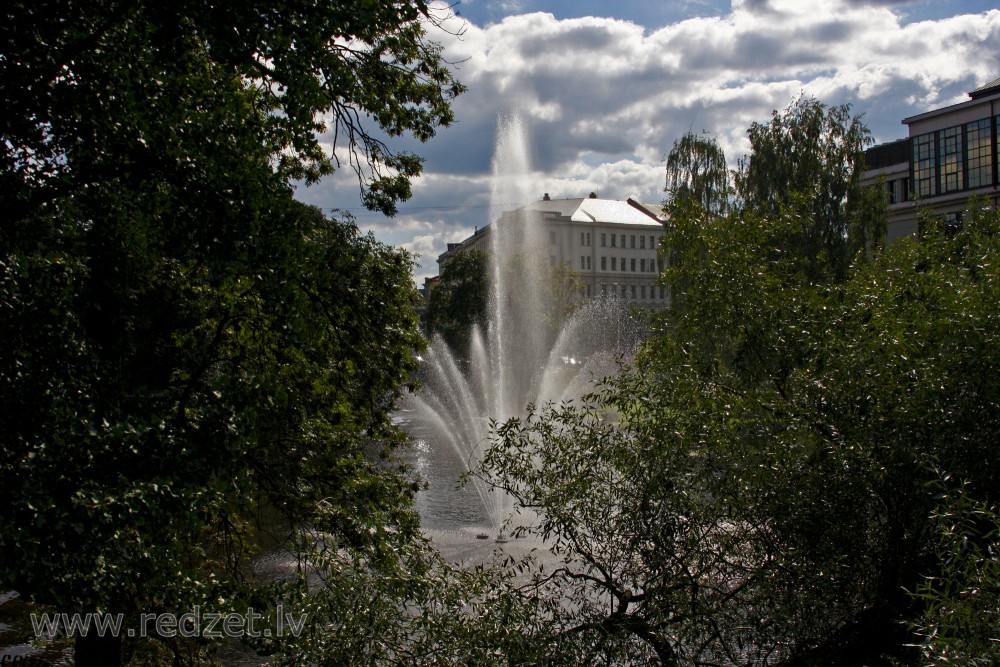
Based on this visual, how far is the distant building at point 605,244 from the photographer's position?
10550cm

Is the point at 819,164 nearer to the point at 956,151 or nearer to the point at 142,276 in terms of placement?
the point at 956,151

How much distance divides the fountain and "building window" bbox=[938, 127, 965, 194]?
2100 centimetres

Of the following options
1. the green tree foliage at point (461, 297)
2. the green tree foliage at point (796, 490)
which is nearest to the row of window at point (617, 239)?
the green tree foliage at point (461, 297)

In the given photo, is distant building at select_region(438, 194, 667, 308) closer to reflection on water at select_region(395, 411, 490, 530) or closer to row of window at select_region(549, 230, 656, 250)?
row of window at select_region(549, 230, 656, 250)

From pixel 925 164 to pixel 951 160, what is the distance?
6.13ft

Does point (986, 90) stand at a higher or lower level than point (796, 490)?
higher

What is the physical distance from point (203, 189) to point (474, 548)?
1274 cm

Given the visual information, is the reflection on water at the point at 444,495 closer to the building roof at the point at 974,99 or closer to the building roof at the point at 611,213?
the building roof at the point at 974,99

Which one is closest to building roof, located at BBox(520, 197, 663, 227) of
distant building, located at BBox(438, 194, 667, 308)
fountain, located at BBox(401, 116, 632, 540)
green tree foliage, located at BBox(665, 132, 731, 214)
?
distant building, located at BBox(438, 194, 667, 308)

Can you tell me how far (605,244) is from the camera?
354 feet

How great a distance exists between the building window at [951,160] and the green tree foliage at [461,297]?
28.1 m

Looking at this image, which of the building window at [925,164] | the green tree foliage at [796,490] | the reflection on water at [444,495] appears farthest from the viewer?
the building window at [925,164]

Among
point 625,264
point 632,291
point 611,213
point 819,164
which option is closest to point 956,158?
point 819,164

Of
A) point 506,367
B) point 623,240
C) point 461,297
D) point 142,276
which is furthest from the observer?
point 623,240
